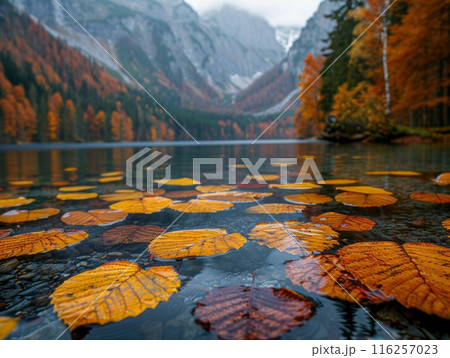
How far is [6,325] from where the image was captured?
0.58m

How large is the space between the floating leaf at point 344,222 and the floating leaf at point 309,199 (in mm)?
363

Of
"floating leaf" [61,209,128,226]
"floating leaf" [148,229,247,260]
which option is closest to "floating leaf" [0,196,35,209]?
"floating leaf" [61,209,128,226]

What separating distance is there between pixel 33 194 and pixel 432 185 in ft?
12.5

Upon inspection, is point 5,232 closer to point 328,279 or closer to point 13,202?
point 13,202

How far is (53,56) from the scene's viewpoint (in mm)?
65875

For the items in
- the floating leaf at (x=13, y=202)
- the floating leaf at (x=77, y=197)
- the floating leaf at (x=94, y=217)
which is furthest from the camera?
the floating leaf at (x=77, y=197)

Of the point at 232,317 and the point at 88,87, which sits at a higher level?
the point at 88,87

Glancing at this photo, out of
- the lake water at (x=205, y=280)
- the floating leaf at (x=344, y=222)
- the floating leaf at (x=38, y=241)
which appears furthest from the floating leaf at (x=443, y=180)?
the floating leaf at (x=38, y=241)

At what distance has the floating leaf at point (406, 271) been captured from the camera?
2.03 feet

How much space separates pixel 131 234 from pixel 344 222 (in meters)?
1.08

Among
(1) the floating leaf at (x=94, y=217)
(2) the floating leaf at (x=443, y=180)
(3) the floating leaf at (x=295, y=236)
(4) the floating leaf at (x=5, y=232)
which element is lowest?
(4) the floating leaf at (x=5, y=232)

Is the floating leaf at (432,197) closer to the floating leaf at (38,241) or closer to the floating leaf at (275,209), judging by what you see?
the floating leaf at (275,209)

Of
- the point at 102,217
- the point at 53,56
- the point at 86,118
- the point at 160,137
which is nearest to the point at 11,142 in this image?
the point at 86,118
